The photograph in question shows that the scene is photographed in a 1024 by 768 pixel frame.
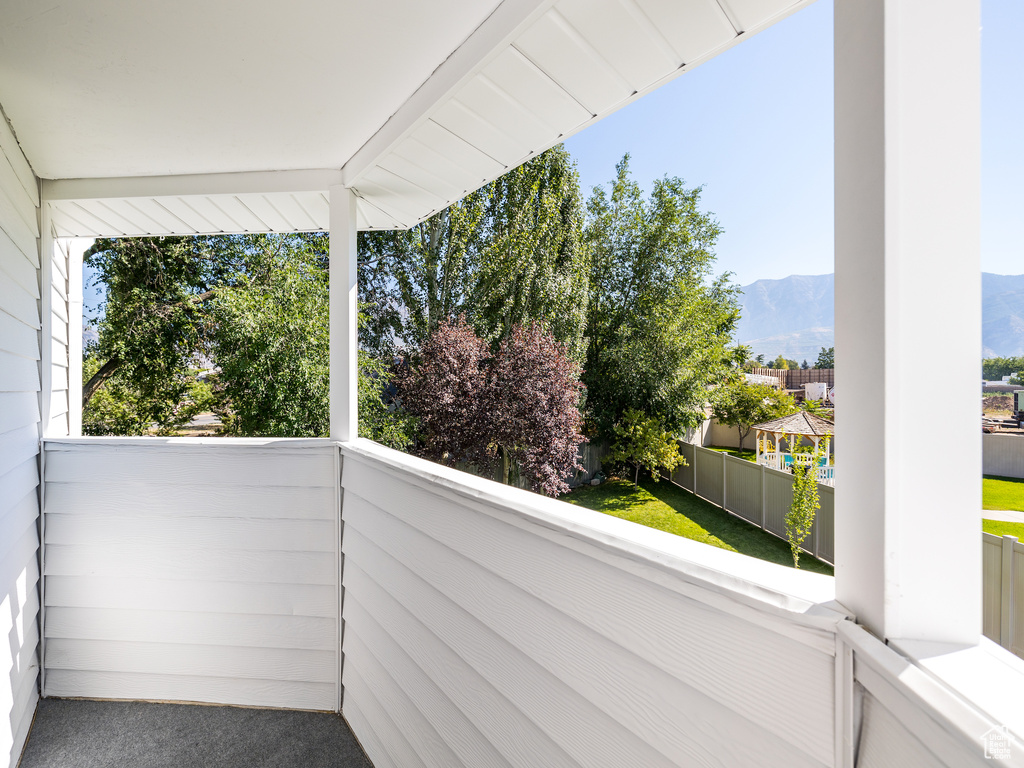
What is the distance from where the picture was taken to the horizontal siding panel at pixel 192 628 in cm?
200

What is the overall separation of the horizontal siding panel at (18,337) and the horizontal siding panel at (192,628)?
110cm

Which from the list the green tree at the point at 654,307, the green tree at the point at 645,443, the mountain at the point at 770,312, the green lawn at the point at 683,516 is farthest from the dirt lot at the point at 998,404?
the green tree at the point at 654,307

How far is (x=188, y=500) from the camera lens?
6.70 ft

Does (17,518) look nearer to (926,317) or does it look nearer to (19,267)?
(19,267)

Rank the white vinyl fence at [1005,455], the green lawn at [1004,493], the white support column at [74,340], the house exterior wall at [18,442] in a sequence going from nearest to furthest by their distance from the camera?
the white vinyl fence at [1005,455] → the green lawn at [1004,493] → the house exterior wall at [18,442] → the white support column at [74,340]

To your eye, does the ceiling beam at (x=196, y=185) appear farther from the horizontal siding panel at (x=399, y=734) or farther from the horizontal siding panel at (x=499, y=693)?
the horizontal siding panel at (x=399, y=734)

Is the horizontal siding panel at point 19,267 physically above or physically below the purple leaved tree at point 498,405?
above

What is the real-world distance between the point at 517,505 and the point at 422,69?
3.99ft

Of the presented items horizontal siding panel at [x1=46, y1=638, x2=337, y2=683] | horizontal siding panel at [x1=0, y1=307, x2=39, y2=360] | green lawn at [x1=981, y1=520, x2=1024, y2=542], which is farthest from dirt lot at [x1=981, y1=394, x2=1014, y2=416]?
horizontal siding panel at [x1=0, y1=307, x2=39, y2=360]

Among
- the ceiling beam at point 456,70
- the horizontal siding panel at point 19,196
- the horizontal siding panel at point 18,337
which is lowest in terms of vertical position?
the horizontal siding panel at point 18,337

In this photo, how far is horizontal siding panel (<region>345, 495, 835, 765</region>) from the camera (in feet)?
2.01

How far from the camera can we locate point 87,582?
2086 mm

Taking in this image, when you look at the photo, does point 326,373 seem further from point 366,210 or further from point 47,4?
point 47,4

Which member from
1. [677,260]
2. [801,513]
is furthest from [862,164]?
[677,260]
